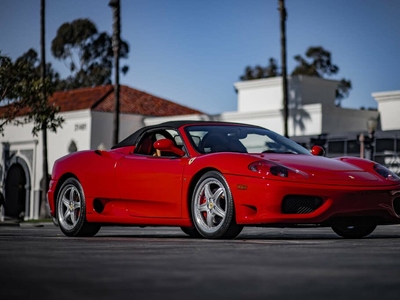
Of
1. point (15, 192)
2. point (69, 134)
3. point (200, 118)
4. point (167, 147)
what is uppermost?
point (200, 118)

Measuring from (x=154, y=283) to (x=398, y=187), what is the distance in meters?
5.60

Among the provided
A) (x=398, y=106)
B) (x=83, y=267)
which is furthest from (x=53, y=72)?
(x=83, y=267)

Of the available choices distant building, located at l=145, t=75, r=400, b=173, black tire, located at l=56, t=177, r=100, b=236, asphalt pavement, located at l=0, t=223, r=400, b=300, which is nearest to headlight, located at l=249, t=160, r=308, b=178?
asphalt pavement, located at l=0, t=223, r=400, b=300

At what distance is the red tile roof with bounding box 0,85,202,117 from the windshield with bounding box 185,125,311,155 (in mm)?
44048

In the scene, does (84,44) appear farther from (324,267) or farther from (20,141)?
(324,267)

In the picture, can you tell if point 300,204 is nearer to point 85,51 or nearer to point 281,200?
point 281,200

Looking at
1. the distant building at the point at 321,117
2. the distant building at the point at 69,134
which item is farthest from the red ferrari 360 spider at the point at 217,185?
the distant building at the point at 69,134

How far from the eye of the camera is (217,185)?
965cm

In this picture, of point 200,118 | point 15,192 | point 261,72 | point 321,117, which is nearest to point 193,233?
point 321,117

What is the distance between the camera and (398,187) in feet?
32.6

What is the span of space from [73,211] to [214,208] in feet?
7.95

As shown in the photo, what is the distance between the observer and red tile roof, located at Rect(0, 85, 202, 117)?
56.2 meters

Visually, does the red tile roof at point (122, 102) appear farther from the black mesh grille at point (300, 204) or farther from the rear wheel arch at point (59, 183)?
the black mesh grille at point (300, 204)

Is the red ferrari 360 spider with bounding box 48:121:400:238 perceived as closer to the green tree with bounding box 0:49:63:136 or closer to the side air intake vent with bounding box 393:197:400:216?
the side air intake vent with bounding box 393:197:400:216
